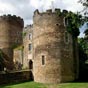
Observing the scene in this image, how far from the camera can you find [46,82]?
33.1m

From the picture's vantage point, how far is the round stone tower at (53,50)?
33000 mm

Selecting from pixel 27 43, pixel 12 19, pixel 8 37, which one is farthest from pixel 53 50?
pixel 12 19

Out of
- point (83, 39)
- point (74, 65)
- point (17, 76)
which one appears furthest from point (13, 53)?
point (83, 39)

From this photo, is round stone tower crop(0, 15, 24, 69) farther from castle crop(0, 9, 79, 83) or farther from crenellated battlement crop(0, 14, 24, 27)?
castle crop(0, 9, 79, 83)

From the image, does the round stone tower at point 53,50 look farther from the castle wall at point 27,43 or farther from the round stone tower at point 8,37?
the round stone tower at point 8,37

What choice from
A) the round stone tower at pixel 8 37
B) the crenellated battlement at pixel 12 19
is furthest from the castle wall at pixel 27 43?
the crenellated battlement at pixel 12 19

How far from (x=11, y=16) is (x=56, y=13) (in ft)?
64.9

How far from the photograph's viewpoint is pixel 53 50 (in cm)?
3319

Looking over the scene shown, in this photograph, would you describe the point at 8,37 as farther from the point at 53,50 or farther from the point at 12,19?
the point at 53,50

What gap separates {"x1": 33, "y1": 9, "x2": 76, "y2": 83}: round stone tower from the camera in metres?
33.0

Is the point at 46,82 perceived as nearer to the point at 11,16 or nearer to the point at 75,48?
the point at 75,48

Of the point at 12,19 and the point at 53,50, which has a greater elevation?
the point at 12,19

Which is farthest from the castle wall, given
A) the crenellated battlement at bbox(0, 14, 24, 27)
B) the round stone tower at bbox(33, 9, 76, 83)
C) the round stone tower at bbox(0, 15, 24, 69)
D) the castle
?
the round stone tower at bbox(33, 9, 76, 83)

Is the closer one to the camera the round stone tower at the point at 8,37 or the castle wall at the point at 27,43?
the castle wall at the point at 27,43
